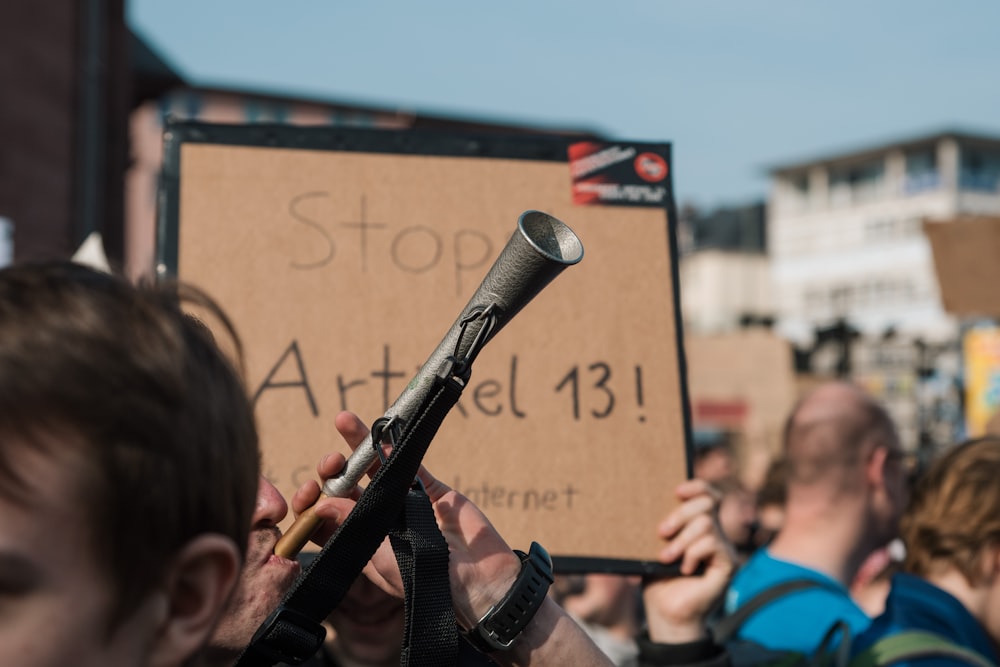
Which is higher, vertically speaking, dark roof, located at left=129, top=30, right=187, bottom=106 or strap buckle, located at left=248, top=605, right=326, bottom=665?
dark roof, located at left=129, top=30, right=187, bottom=106

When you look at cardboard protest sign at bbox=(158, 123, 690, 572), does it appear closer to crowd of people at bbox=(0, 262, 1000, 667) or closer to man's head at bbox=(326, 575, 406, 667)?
crowd of people at bbox=(0, 262, 1000, 667)

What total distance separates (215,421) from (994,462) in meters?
2.46

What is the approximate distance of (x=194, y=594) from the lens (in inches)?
39.9

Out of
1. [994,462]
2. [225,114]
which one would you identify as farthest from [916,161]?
[994,462]

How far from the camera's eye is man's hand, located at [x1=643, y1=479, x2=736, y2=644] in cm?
212

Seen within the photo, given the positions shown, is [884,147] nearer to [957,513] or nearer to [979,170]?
[979,170]

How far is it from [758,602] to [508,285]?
6.69 feet

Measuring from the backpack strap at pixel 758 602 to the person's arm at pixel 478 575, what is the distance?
169cm

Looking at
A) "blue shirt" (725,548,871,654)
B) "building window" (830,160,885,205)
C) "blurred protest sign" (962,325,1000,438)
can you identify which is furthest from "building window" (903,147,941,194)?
"blue shirt" (725,548,871,654)

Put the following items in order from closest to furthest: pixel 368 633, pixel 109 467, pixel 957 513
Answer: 1. pixel 109 467
2. pixel 368 633
3. pixel 957 513

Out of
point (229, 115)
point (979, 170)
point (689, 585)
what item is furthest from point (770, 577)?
point (979, 170)

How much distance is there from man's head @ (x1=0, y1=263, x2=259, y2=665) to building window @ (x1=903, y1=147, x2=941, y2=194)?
213ft

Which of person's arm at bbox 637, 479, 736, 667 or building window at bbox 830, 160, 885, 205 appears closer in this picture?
person's arm at bbox 637, 479, 736, 667

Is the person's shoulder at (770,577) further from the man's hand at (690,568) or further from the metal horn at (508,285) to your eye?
the metal horn at (508,285)
